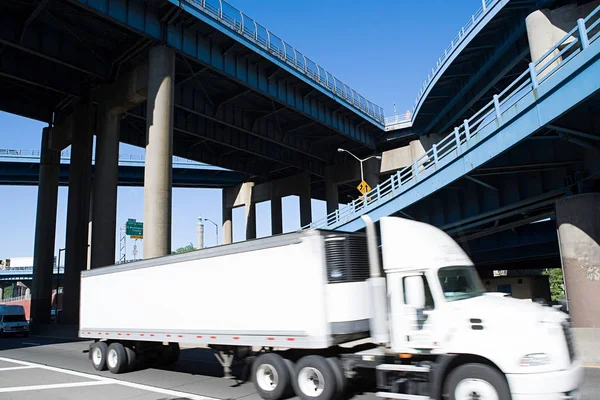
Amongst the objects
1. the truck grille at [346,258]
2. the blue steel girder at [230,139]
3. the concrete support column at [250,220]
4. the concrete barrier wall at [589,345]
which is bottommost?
the concrete barrier wall at [589,345]

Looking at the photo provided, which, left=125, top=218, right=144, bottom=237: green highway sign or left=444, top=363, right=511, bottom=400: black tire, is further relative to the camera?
left=125, top=218, right=144, bottom=237: green highway sign

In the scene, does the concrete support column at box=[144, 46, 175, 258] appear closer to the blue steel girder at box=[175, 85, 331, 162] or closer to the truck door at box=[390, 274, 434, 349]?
the blue steel girder at box=[175, 85, 331, 162]

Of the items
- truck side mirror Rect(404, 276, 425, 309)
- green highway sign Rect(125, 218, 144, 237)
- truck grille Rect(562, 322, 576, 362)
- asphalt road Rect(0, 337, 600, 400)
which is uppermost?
green highway sign Rect(125, 218, 144, 237)

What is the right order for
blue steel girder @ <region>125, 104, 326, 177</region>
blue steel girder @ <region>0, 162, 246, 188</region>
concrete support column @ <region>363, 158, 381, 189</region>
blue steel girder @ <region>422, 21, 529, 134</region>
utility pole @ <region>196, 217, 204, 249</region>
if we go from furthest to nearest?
1. utility pole @ <region>196, 217, 204, 249</region>
2. blue steel girder @ <region>0, 162, 246, 188</region>
3. concrete support column @ <region>363, 158, 381, 189</region>
4. blue steel girder @ <region>125, 104, 326, 177</region>
5. blue steel girder @ <region>422, 21, 529, 134</region>

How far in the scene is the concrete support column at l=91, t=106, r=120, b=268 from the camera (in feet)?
103

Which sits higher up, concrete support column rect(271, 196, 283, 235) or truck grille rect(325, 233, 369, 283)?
concrete support column rect(271, 196, 283, 235)

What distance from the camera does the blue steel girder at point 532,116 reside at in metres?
12.4

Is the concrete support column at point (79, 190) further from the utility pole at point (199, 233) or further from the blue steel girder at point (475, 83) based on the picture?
the utility pole at point (199, 233)

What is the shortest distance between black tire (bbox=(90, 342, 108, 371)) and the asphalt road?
0.24m

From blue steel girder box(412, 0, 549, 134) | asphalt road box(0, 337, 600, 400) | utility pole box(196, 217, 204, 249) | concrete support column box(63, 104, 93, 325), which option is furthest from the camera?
utility pole box(196, 217, 204, 249)

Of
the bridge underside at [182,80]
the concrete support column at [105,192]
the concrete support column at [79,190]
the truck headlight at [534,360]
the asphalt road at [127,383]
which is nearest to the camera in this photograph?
the truck headlight at [534,360]

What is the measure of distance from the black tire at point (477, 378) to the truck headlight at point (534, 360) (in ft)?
1.32

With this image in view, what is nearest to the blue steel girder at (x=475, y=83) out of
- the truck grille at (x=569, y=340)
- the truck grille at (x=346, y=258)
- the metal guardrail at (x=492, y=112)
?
the metal guardrail at (x=492, y=112)

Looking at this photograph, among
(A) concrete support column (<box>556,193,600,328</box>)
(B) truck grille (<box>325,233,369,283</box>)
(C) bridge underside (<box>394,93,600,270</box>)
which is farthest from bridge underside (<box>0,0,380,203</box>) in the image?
(A) concrete support column (<box>556,193,600,328</box>)
